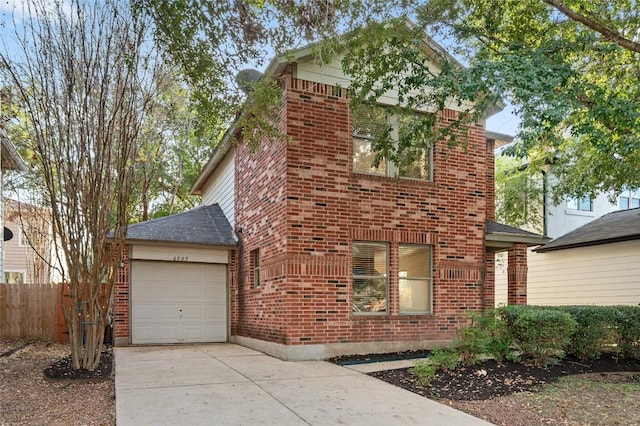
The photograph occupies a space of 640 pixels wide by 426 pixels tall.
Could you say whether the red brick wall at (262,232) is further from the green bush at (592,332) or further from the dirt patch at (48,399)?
the green bush at (592,332)

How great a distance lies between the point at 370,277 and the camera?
9648 mm

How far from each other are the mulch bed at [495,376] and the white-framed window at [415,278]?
177cm

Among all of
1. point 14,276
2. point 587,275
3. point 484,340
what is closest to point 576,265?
point 587,275

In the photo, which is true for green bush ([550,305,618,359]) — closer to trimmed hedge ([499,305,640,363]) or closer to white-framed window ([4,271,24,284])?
trimmed hedge ([499,305,640,363])

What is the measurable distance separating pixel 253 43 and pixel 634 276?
1198cm

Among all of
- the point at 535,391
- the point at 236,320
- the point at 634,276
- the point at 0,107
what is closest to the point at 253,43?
the point at 0,107

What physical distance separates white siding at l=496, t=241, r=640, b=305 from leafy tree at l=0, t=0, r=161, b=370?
42.7ft

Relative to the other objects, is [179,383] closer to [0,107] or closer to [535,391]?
[535,391]

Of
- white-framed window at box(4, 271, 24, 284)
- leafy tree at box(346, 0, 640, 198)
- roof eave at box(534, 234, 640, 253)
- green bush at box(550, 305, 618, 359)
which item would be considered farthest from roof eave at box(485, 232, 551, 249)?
white-framed window at box(4, 271, 24, 284)

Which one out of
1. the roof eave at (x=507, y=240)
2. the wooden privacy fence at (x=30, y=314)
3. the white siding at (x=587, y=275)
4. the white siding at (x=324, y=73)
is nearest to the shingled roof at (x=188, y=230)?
the wooden privacy fence at (x=30, y=314)

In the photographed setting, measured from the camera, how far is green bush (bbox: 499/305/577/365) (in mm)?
7637

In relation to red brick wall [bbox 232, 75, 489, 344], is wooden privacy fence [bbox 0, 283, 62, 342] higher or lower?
lower

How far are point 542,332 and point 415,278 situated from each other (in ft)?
9.65

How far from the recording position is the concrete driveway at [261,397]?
4910mm
